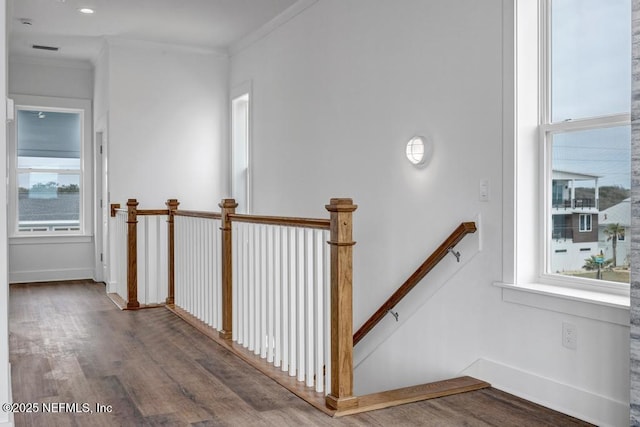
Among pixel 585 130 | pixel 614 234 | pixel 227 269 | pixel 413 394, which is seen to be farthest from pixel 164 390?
pixel 585 130

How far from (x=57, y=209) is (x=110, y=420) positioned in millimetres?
5721

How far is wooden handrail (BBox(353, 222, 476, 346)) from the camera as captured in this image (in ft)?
11.5

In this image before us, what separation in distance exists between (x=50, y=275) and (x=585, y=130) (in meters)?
6.93

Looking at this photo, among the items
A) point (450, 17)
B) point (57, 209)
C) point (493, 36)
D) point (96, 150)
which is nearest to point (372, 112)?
point (450, 17)

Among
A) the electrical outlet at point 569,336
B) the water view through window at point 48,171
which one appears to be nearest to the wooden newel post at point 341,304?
the electrical outlet at point 569,336

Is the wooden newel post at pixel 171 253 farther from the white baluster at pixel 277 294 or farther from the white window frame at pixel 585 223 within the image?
the white window frame at pixel 585 223

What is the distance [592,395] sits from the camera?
2828 millimetres

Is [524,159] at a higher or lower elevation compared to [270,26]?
lower

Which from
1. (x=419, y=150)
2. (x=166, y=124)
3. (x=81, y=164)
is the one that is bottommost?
(x=419, y=150)

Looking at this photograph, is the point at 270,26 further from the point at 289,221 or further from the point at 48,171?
the point at 48,171

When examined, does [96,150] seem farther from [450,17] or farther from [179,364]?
[450,17]

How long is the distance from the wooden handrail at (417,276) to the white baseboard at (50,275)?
4788 mm

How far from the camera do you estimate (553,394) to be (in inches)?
118

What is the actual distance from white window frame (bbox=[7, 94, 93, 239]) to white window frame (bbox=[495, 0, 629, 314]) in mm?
6225
